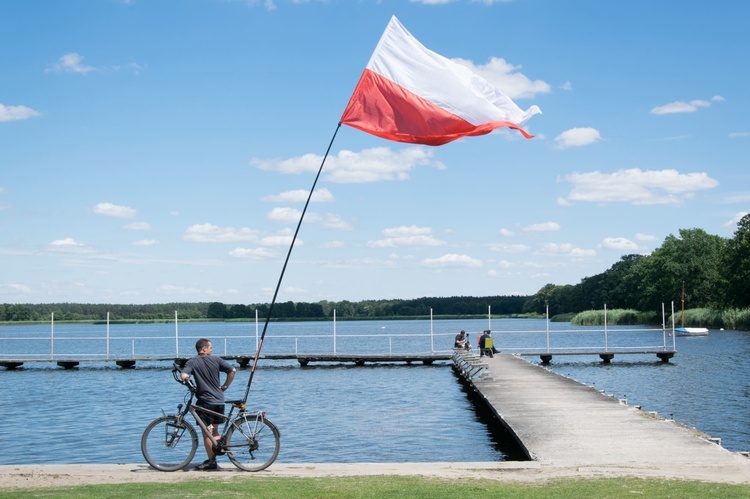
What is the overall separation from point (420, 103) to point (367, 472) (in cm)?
578

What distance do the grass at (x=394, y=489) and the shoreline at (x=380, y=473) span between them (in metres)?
0.37

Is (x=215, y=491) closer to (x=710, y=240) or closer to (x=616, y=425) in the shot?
(x=616, y=425)

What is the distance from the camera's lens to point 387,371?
1789 inches

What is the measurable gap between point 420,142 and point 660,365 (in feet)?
127

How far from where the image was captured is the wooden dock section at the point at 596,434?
43.3 feet

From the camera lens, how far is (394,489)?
10773mm

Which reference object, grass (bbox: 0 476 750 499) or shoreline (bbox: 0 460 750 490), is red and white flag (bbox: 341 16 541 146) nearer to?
shoreline (bbox: 0 460 750 490)

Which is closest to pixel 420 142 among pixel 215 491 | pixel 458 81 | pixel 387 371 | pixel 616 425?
pixel 458 81

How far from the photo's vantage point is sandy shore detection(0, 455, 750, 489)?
38.6 feet

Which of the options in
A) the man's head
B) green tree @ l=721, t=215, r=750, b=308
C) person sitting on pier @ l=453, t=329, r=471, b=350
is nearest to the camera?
the man's head


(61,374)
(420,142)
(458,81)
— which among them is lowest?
(61,374)

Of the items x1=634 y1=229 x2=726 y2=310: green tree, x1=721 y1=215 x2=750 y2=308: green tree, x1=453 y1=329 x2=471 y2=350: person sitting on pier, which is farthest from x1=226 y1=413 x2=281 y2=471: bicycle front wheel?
x1=634 y1=229 x2=726 y2=310: green tree

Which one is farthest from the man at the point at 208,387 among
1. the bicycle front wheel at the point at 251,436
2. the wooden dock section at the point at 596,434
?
the wooden dock section at the point at 596,434

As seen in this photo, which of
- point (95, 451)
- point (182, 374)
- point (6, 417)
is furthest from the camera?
point (6, 417)
